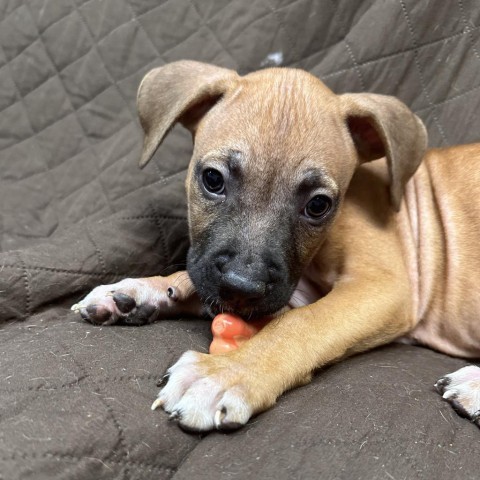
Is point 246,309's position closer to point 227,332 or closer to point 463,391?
point 227,332

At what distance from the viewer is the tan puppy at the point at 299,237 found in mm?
1874

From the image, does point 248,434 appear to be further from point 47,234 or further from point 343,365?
point 47,234

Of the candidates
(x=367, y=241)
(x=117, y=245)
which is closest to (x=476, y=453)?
(x=367, y=241)

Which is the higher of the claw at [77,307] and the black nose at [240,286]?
the black nose at [240,286]

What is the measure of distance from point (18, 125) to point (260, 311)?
1.96 meters

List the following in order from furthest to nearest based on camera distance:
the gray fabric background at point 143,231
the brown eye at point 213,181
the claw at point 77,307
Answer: the claw at point 77,307 → the brown eye at point 213,181 → the gray fabric background at point 143,231

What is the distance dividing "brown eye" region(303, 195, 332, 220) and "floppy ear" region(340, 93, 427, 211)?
0.98 ft

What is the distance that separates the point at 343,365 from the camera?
6.76ft

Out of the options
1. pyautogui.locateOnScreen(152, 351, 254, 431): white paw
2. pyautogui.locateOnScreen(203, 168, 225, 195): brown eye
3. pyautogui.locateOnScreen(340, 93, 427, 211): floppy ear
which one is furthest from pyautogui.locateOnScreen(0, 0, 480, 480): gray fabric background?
pyautogui.locateOnScreen(340, 93, 427, 211): floppy ear

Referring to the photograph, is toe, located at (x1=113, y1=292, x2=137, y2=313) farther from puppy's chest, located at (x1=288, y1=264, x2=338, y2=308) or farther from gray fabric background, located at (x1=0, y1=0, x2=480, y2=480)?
puppy's chest, located at (x1=288, y1=264, x2=338, y2=308)

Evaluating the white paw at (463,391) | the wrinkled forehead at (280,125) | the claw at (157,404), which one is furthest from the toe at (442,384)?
the claw at (157,404)

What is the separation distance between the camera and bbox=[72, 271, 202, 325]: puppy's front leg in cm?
217

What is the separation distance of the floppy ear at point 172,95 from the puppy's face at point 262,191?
0.28ft

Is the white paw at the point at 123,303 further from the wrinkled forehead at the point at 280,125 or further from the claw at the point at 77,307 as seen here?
the wrinkled forehead at the point at 280,125
